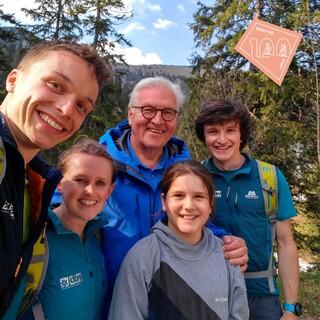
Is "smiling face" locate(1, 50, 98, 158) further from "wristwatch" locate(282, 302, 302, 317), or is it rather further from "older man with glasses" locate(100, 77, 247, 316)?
"wristwatch" locate(282, 302, 302, 317)

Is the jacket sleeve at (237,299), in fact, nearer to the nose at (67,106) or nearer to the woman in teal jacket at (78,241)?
the woman in teal jacket at (78,241)

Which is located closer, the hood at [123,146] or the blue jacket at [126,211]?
the blue jacket at [126,211]

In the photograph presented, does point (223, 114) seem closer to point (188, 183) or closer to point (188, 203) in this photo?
point (188, 183)

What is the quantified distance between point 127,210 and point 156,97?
89 centimetres

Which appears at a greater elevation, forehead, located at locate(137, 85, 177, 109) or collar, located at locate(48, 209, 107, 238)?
forehead, located at locate(137, 85, 177, 109)

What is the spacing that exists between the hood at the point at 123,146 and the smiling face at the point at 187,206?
38 centimetres

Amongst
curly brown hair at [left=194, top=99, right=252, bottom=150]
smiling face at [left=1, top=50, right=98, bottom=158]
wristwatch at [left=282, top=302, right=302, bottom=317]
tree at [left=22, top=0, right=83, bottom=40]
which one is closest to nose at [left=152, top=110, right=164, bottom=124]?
curly brown hair at [left=194, top=99, right=252, bottom=150]

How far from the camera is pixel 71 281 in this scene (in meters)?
1.93

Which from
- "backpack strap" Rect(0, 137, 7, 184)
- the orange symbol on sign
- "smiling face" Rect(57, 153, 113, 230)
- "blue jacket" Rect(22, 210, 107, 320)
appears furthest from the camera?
the orange symbol on sign

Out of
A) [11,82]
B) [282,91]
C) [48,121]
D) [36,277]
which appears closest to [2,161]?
[48,121]

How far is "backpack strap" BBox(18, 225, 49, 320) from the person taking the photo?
5.49 feet

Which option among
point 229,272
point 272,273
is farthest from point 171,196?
point 272,273

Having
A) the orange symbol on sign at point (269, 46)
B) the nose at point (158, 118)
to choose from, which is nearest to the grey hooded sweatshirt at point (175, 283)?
the nose at point (158, 118)

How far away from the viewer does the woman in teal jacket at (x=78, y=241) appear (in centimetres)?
188
